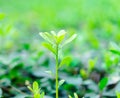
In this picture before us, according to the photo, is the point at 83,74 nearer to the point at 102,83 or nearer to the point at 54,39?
the point at 102,83

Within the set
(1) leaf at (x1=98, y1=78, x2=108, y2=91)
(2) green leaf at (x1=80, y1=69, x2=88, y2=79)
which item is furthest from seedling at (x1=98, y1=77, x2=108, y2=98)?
(2) green leaf at (x1=80, y1=69, x2=88, y2=79)

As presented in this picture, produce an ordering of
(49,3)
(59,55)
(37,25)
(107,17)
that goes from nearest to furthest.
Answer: (59,55)
(107,17)
(37,25)
(49,3)

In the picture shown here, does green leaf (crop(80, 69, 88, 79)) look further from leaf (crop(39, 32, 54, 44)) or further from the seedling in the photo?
leaf (crop(39, 32, 54, 44))

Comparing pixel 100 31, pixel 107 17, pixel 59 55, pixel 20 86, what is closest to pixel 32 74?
pixel 20 86

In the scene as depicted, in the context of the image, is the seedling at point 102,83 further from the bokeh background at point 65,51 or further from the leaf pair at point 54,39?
the leaf pair at point 54,39

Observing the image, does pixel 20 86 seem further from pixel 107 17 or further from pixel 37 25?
pixel 37 25

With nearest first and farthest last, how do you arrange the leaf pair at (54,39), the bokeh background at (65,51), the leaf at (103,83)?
the leaf pair at (54,39), the leaf at (103,83), the bokeh background at (65,51)

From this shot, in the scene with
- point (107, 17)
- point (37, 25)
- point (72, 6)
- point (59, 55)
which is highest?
point (72, 6)

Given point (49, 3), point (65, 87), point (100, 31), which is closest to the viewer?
point (65, 87)

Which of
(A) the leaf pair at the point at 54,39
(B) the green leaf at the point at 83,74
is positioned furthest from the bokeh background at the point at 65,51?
(A) the leaf pair at the point at 54,39
